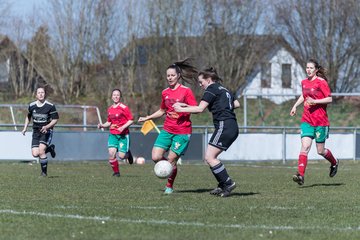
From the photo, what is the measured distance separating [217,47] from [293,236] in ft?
120

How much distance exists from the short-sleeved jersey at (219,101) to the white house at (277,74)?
33.2m

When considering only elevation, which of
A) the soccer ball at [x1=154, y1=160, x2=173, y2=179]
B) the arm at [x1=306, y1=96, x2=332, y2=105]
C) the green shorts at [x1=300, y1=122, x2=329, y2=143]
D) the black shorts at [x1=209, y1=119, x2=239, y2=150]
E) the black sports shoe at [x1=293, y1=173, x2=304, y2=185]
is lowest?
the black sports shoe at [x1=293, y1=173, x2=304, y2=185]

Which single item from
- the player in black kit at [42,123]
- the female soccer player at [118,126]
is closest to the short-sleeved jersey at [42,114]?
the player in black kit at [42,123]

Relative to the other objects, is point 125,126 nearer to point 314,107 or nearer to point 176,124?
point 314,107

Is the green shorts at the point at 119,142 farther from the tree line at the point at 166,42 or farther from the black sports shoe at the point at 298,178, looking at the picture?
the tree line at the point at 166,42

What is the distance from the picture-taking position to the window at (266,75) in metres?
45.5

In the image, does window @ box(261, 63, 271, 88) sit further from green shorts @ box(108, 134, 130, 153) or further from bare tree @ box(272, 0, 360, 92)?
green shorts @ box(108, 134, 130, 153)

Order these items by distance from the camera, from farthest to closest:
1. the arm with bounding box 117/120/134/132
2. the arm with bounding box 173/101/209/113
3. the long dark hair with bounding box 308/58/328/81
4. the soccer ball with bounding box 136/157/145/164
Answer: the soccer ball with bounding box 136/157/145/164
the arm with bounding box 117/120/134/132
the long dark hair with bounding box 308/58/328/81
the arm with bounding box 173/101/209/113

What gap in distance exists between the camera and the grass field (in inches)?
295

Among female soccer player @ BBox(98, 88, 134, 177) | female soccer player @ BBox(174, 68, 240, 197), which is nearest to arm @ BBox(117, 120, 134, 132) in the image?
female soccer player @ BBox(98, 88, 134, 177)

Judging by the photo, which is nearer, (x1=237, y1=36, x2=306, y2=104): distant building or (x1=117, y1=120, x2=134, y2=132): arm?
(x1=117, y1=120, x2=134, y2=132): arm

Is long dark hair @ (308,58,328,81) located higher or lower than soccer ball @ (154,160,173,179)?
higher

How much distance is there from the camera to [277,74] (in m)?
45.9

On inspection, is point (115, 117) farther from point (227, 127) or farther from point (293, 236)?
point (293, 236)
